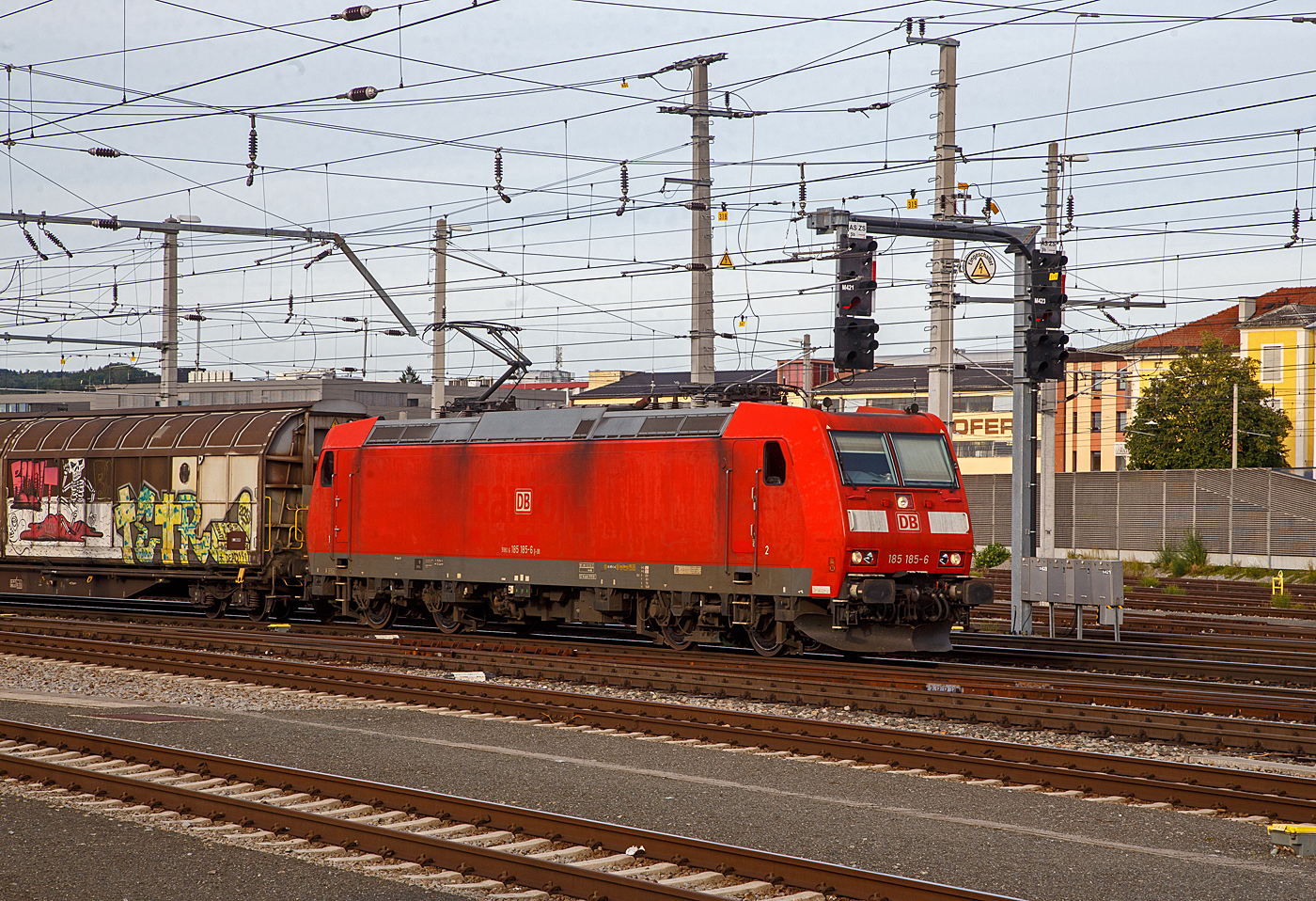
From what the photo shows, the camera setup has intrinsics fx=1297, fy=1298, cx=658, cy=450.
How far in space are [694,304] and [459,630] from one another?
7.81m

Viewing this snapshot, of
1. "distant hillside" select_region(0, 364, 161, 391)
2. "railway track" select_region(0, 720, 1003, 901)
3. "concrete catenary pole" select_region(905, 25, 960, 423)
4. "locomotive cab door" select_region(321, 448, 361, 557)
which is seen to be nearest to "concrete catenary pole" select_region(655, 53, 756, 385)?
"concrete catenary pole" select_region(905, 25, 960, 423)

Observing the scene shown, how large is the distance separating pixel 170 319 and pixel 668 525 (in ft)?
55.4

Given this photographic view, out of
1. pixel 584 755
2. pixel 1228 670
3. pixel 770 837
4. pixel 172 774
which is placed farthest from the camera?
pixel 1228 670

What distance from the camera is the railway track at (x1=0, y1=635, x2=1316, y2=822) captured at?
9562 mm

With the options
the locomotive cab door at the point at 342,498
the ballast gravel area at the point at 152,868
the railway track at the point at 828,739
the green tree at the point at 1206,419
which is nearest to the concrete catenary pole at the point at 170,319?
the locomotive cab door at the point at 342,498

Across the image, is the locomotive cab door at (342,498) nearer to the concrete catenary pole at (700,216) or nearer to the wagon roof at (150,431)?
the wagon roof at (150,431)

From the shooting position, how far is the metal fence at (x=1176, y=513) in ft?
123

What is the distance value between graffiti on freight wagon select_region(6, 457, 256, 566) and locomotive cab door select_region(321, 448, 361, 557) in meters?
1.82

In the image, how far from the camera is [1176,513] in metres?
40.4

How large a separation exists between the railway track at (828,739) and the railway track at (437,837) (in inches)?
133

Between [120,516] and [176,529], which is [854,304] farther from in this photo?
[120,516]

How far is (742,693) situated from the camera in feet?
47.4

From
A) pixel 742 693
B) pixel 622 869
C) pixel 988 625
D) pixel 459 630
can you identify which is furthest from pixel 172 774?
pixel 988 625

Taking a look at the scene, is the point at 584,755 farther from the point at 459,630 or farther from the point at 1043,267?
the point at 1043,267
